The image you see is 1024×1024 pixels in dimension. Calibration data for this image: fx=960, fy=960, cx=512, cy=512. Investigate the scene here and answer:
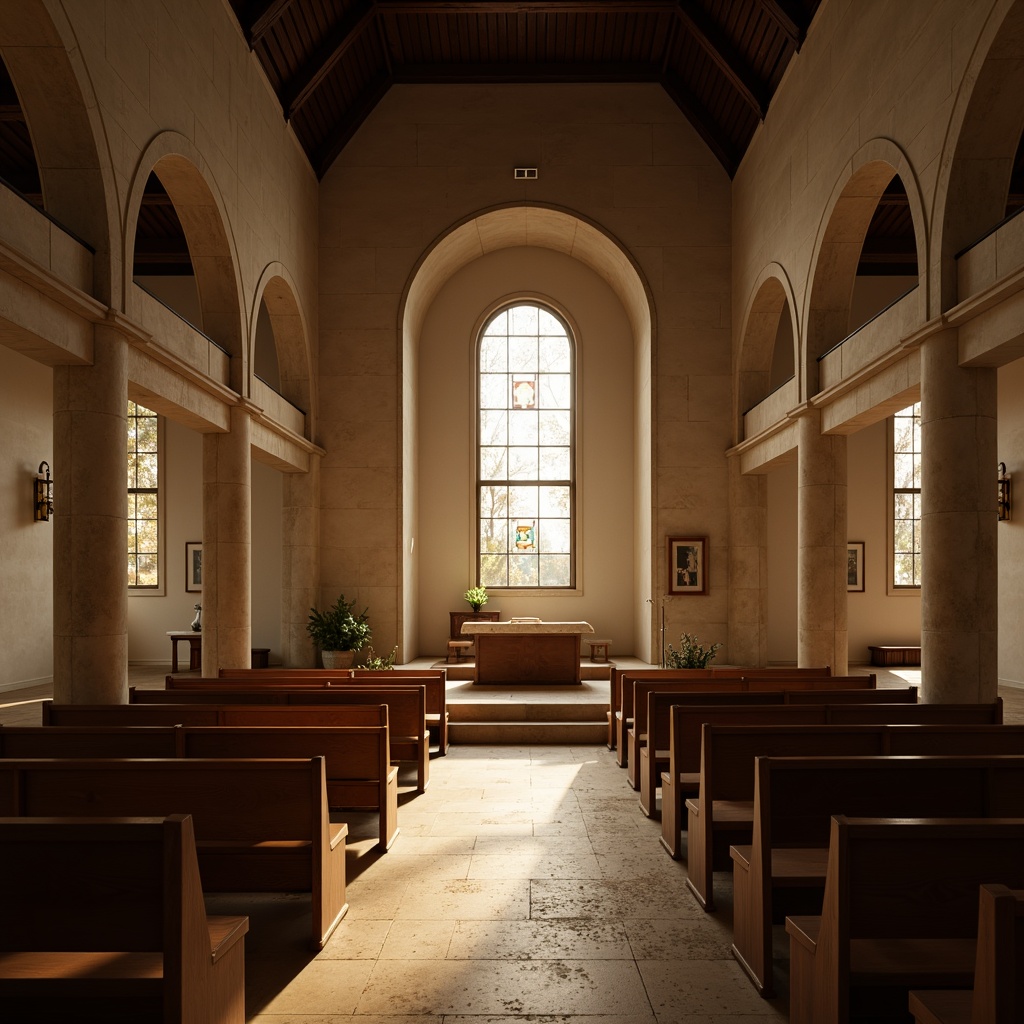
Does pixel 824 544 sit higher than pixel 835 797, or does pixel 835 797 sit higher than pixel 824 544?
pixel 824 544

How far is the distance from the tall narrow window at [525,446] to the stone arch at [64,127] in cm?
888

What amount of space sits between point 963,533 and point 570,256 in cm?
981

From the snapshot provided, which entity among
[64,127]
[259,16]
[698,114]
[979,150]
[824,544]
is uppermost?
[698,114]

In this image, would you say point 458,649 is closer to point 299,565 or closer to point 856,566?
point 299,565

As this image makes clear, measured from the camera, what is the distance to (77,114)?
22.6 feet

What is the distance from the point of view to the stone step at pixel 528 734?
9586mm

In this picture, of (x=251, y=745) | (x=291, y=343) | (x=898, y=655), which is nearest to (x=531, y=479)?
(x=291, y=343)

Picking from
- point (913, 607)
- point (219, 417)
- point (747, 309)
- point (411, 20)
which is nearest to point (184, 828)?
point (219, 417)

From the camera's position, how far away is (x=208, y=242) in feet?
32.6

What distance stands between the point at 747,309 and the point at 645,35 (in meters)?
4.15

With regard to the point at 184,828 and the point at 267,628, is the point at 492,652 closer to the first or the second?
the point at 267,628

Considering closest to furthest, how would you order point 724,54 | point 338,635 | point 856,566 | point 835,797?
point 835,797, point 724,54, point 338,635, point 856,566

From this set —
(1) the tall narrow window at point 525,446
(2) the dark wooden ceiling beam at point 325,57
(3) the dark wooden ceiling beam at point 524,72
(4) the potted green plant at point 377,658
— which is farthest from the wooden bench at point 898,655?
(2) the dark wooden ceiling beam at point 325,57

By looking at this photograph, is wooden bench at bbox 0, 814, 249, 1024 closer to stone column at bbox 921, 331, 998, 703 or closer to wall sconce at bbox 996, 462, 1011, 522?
stone column at bbox 921, 331, 998, 703
